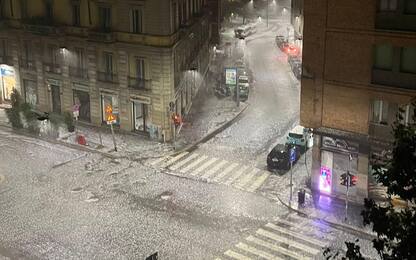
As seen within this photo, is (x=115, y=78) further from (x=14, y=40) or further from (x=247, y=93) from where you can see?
(x=247, y=93)

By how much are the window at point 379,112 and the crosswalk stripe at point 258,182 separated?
9973 millimetres

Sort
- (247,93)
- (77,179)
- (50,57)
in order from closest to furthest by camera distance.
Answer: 1. (77,179)
2. (50,57)
3. (247,93)

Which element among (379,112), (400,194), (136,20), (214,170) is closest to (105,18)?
(136,20)

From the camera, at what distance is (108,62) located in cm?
5544

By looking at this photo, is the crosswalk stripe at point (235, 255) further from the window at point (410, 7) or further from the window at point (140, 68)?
the window at point (140, 68)

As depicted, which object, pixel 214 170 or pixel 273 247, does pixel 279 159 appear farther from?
pixel 273 247

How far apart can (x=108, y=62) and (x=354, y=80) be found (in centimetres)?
2484

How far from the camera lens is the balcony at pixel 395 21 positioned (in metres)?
35.8

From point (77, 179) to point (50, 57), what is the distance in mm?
18035

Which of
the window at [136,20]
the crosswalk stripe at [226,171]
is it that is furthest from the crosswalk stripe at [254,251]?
the window at [136,20]

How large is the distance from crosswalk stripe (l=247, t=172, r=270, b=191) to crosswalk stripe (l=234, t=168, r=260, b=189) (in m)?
0.62

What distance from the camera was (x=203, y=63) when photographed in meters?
75.5

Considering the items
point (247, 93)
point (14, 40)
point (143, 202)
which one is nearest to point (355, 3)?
point (143, 202)

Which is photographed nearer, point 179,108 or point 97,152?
point 97,152
